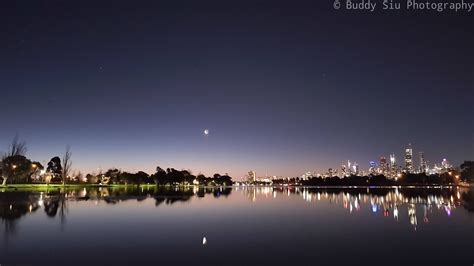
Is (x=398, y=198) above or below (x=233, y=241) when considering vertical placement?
below

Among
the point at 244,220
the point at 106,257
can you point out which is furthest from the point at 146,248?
the point at 244,220

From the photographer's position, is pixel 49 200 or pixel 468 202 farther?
pixel 468 202

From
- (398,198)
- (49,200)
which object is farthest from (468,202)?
(49,200)

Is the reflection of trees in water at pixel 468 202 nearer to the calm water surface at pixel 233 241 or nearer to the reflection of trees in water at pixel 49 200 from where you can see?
the calm water surface at pixel 233 241

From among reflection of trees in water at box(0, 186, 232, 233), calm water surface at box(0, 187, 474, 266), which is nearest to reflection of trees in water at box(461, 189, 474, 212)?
calm water surface at box(0, 187, 474, 266)

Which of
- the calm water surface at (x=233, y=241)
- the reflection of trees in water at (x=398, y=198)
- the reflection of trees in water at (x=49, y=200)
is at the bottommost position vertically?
the reflection of trees in water at (x=398, y=198)

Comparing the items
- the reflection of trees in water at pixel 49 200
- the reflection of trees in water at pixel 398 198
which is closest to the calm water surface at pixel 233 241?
the reflection of trees in water at pixel 49 200

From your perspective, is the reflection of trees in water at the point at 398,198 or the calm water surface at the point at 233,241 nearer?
the calm water surface at the point at 233,241

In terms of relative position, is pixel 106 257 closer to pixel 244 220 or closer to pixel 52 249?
pixel 52 249

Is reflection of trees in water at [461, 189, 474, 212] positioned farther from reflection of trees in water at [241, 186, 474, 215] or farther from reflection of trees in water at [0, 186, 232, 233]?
reflection of trees in water at [0, 186, 232, 233]

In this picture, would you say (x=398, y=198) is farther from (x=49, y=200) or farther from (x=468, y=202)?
(x=49, y=200)

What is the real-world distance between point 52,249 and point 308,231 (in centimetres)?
1380

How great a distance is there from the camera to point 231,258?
52.7 feet

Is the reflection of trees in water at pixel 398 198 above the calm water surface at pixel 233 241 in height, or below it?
below
